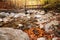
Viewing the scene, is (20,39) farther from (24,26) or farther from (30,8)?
(30,8)

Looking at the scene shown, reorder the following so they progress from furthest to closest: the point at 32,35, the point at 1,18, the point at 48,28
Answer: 1. the point at 1,18
2. the point at 48,28
3. the point at 32,35

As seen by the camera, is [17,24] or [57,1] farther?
[57,1]

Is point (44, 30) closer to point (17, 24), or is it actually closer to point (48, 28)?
point (48, 28)

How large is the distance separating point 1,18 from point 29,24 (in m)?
0.92

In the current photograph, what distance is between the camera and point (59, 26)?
394 cm

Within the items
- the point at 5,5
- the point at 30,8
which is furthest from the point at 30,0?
the point at 5,5

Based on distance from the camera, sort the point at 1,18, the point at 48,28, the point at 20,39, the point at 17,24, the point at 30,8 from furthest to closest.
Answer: the point at 30,8, the point at 1,18, the point at 17,24, the point at 48,28, the point at 20,39

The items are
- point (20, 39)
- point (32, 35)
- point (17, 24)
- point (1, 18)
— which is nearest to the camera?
point (20, 39)

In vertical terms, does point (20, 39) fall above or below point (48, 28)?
above

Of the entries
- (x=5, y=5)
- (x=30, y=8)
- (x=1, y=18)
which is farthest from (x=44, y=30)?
(x=5, y=5)

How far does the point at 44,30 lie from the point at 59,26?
412 mm

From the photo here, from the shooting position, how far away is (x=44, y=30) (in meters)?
3.76

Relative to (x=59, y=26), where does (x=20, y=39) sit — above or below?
above

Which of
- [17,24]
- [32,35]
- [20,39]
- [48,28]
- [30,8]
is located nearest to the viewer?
[20,39]
